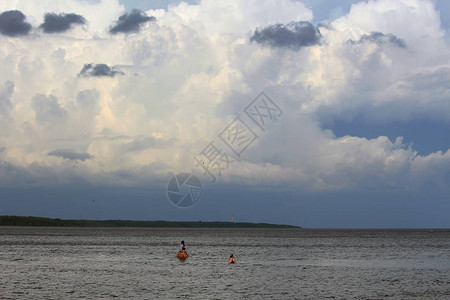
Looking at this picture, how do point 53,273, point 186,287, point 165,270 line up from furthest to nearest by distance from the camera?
point 165,270
point 53,273
point 186,287

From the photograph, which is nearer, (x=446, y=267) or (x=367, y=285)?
(x=367, y=285)

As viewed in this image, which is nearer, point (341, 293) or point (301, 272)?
point (341, 293)

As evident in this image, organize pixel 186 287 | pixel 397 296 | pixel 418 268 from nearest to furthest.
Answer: pixel 397 296
pixel 186 287
pixel 418 268

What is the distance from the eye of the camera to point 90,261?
78938 millimetres

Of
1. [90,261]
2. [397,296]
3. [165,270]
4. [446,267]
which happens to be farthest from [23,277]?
[446,267]

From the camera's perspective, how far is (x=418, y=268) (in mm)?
74688

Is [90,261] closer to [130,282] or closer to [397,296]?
[130,282]

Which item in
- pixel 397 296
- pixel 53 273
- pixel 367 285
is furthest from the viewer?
pixel 53 273

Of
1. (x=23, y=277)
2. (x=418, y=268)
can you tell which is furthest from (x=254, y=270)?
(x=23, y=277)

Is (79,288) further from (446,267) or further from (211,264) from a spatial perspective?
(446,267)

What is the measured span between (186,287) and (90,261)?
32592mm

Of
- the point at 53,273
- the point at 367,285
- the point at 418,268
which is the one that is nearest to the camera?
the point at 367,285

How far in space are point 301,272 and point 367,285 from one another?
13.6 metres

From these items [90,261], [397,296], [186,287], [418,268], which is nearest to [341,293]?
[397,296]
